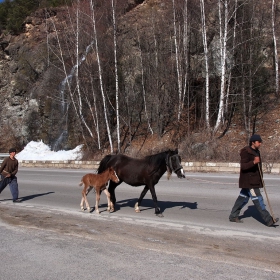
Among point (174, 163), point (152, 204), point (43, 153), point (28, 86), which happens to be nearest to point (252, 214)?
point (174, 163)

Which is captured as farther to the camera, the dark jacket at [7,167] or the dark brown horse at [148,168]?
the dark jacket at [7,167]

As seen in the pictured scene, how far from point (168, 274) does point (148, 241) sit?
1.82m

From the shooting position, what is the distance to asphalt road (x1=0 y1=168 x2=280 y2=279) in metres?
5.31

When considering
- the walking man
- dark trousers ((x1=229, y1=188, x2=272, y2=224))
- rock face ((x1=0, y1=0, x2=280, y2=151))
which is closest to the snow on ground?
rock face ((x1=0, y1=0, x2=280, y2=151))

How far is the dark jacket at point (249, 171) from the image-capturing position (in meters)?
7.88

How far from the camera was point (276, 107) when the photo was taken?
93.1 ft

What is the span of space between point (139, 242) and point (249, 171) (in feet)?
9.30

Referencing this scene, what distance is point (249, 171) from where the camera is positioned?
26.3 ft

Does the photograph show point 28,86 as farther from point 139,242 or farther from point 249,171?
point 139,242

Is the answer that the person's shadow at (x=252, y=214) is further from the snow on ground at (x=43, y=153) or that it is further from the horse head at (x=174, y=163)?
the snow on ground at (x=43, y=153)

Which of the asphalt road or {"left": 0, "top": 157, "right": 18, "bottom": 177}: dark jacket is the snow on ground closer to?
{"left": 0, "top": 157, "right": 18, "bottom": 177}: dark jacket

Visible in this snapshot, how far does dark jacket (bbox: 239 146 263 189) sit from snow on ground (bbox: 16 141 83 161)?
24.7 metres

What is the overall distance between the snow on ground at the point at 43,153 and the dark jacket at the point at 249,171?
24707mm

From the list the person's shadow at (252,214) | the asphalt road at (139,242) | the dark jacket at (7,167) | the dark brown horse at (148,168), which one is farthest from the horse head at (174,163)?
the dark jacket at (7,167)
